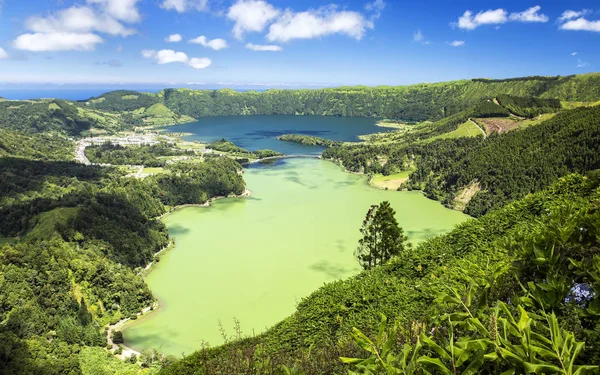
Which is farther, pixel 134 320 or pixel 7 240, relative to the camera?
pixel 7 240

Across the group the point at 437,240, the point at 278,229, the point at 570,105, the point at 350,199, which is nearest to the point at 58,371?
the point at 437,240

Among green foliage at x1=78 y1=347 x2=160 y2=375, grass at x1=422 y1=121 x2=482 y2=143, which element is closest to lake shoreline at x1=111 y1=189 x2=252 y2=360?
green foliage at x1=78 y1=347 x2=160 y2=375

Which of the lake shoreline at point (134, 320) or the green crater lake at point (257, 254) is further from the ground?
the green crater lake at point (257, 254)

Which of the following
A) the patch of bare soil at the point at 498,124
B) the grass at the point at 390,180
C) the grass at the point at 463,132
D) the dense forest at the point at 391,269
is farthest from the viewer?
the grass at the point at 463,132

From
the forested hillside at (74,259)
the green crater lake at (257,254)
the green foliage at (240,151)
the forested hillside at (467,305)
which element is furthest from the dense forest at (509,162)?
the forested hillside at (467,305)

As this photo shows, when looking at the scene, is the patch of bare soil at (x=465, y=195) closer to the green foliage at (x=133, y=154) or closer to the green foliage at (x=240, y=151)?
the green foliage at (x=240, y=151)

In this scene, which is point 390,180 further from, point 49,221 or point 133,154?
point 133,154

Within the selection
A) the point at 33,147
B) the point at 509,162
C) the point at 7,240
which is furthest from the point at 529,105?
the point at 33,147
